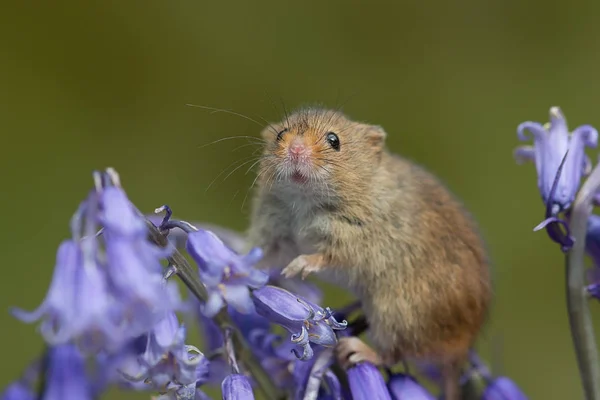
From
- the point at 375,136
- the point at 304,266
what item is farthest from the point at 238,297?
the point at 375,136

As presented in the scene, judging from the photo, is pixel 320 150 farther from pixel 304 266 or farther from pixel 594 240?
pixel 594 240

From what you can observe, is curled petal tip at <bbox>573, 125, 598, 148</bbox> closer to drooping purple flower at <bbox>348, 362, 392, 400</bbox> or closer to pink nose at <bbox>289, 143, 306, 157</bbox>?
pink nose at <bbox>289, 143, 306, 157</bbox>

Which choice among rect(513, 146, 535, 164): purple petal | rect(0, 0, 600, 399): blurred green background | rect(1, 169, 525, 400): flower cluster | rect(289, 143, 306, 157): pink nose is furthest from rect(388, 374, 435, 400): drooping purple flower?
rect(0, 0, 600, 399): blurred green background

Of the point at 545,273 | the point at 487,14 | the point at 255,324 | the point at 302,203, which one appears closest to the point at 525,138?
the point at 302,203

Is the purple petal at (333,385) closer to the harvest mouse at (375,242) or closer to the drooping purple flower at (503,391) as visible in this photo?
the harvest mouse at (375,242)

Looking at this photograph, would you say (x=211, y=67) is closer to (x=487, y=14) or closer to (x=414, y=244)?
(x=487, y=14)
